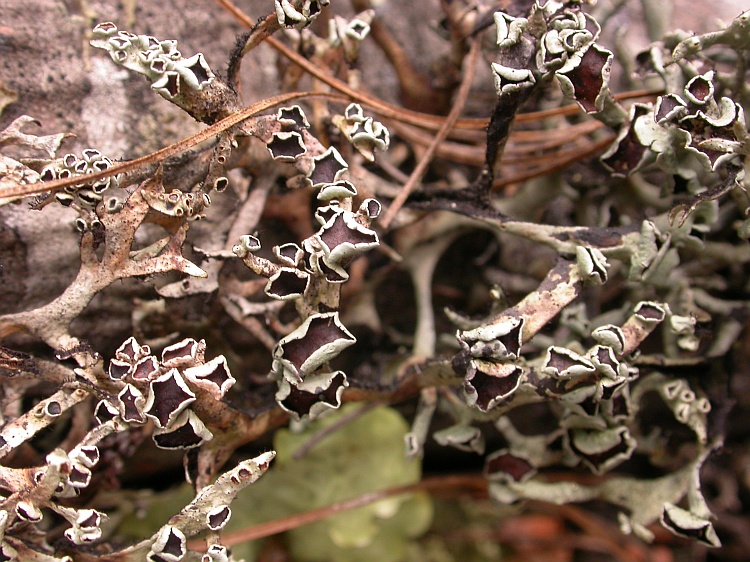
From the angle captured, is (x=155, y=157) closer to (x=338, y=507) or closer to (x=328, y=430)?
(x=328, y=430)

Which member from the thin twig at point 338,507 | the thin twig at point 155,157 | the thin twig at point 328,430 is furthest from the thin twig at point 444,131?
the thin twig at point 338,507

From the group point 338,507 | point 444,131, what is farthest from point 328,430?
point 444,131

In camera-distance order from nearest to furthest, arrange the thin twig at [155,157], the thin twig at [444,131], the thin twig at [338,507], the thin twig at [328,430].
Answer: the thin twig at [155,157] → the thin twig at [444,131] → the thin twig at [338,507] → the thin twig at [328,430]

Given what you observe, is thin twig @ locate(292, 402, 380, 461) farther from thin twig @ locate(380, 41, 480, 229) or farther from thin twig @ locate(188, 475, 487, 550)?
thin twig @ locate(380, 41, 480, 229)

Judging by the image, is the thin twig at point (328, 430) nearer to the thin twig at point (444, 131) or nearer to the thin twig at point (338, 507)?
the thin twig at point (338, 507)

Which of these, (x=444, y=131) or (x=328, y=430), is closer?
(x=444, y=131)

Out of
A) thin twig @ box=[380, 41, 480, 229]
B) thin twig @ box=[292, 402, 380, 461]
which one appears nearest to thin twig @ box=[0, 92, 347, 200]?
thin twig @ box=[380, 41, 480, 229]

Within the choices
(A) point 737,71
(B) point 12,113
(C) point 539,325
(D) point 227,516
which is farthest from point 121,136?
(A) point 737,71

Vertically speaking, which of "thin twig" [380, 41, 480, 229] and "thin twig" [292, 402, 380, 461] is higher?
"thin twig" [380, 41, 480, 229]

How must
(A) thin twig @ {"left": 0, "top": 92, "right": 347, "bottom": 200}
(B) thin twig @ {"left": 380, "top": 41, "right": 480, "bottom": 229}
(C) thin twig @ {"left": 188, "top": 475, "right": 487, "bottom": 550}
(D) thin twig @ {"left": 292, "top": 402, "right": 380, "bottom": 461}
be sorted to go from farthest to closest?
(D) thin twig @ {"left": 292, "top": 402, "right": 380, "bottom": 461} < (C) thin twig @ {"left": 188, "top": 475, "right": 487, "bottom": 550} < (B) thin twig @ {"left": 380, "top": 41, "right": 480, "bottom": 229} < (A) thin twig @ {"left": 0, "top": 92, "right": 347, "bottom": 200}

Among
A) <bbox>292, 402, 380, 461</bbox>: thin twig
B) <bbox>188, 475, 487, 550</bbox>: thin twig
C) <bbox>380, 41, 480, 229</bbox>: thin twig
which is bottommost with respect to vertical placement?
<bbox>188, 475, 487, 550</bbox>: thin twig

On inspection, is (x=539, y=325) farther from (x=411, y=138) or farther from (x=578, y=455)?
(x=411, y=138)
